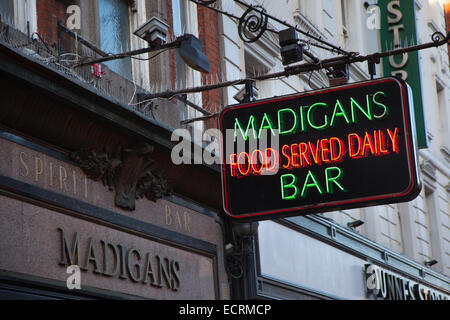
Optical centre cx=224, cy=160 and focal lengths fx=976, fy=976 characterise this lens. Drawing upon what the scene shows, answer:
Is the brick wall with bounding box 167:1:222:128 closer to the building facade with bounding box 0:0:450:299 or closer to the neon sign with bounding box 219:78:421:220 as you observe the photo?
the building facade with bounding box 0:0:450:299

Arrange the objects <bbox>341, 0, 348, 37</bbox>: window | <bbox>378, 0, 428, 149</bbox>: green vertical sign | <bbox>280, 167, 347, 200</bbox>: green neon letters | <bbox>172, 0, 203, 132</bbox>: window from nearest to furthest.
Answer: <bbox>280, 167, 347, 200</bbox>: green neon letters
<bbox>172, 0, 203, 132</bbox>: window
<bbox>341, 0, 348, 37</bbox>: window
<bbox>378, 0, 428, 149</bbox>: green vertical sign

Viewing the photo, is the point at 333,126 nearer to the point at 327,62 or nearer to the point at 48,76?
the point at 327,62

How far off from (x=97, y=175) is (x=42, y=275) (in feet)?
4.91

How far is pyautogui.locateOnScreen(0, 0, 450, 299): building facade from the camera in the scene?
931 centimetres

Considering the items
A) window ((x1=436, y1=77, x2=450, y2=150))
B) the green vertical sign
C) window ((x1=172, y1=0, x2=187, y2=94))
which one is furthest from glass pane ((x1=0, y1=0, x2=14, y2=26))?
window ((x1=436, y1=77, x2=450, y2=150))

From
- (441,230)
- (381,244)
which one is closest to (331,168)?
(381,244)

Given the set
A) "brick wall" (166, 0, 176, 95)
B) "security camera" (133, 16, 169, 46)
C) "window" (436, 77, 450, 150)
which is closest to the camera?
"security camera" (133, 16, 169, 46)

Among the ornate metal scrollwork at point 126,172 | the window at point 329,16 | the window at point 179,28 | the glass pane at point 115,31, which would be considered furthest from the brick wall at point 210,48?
the window at point 329,16

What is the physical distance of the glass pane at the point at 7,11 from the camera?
9922mm

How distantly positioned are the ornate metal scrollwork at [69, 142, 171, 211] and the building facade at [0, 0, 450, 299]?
0.02 meters

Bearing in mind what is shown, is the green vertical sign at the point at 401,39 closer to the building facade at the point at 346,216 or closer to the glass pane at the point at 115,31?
the building facade at the point at 346,216

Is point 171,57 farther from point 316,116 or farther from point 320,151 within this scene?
point 320,151

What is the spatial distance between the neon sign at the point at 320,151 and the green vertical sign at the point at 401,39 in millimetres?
10422

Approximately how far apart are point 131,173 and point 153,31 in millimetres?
1651
